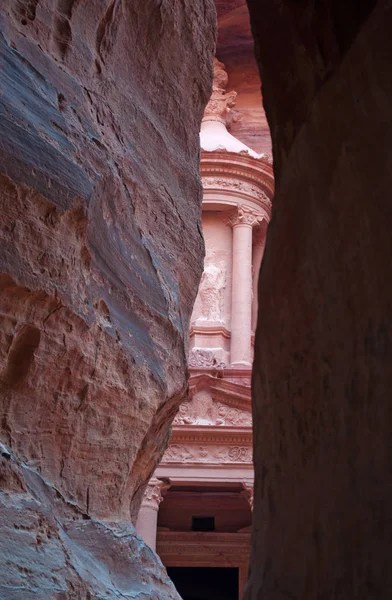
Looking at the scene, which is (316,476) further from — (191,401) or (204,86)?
(191,401)

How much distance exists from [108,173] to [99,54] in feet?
3.19

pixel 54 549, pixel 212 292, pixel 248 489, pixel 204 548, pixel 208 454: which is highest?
pixel 212 292

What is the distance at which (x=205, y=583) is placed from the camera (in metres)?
→ 16.8

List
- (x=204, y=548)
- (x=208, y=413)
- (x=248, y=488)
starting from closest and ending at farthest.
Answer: (x=208, y=413), (x=248, y=488), (x=204, y=548)

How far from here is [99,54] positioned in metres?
4.88

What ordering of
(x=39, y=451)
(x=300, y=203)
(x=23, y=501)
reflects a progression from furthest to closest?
(x=39, y=451)
(x=23, y=501)
(x=300, y=203)

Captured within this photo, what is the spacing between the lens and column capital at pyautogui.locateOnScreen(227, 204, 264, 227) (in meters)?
17.7

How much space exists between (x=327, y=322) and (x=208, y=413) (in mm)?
12559

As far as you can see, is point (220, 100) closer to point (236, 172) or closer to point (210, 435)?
point (236, 172)

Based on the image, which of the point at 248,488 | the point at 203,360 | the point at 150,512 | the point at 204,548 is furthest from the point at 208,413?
the point at 204,548

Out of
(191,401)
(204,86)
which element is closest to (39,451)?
(204,86)

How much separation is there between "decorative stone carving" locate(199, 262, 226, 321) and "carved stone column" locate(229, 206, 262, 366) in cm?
28

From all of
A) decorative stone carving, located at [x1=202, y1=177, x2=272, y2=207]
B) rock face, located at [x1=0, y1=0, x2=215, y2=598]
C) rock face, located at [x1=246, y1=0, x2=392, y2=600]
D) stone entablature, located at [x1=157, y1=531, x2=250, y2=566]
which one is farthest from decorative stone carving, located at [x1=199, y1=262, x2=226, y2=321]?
rock face, located at [x1=246, y1=0, x2=392, y2=600]

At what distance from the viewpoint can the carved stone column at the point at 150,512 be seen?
13414 millimetres
